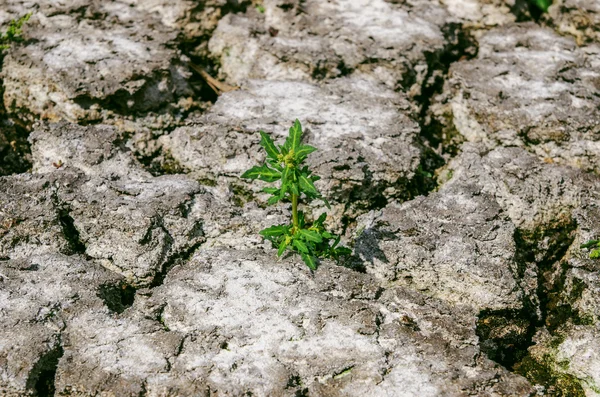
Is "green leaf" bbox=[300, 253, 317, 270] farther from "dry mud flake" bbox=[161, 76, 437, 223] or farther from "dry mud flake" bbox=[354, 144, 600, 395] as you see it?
"dry mud flake" bbox=[161, 76, 437, 223]

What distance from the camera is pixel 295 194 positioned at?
2559 mm

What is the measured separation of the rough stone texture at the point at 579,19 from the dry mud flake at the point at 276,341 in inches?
93.6

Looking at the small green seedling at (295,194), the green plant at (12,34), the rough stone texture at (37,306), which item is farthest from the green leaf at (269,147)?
the green plant at (12,34)

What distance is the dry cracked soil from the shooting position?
238 cm

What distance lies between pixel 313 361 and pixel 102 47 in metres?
2.21

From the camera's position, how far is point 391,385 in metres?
2.29

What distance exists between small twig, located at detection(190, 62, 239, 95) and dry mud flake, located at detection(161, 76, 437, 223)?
219 millimetres

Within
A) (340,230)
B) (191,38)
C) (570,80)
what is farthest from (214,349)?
(570,80)

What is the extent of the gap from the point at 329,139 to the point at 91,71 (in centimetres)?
135

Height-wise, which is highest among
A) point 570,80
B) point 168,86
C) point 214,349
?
point 570,80

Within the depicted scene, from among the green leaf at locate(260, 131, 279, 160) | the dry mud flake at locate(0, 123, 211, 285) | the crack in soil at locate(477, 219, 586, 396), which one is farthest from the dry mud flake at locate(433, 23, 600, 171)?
the dry mud flake at locate(0, 123, 211, 285)

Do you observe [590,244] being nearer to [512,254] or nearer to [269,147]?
[512,254]

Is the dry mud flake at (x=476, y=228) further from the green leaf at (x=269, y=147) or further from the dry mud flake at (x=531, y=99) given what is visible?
the green leaf at (x=269, y=147)

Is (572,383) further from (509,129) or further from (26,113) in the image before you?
(26,113)
